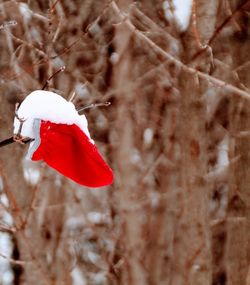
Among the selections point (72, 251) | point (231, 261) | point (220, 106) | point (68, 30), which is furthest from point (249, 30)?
point (72, 251)

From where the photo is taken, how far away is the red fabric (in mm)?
2482

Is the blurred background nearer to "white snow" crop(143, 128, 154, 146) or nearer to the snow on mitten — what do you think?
"white snow" crop(143, 128, 154, 146)

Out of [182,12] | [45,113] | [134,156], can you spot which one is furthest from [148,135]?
[45,113]

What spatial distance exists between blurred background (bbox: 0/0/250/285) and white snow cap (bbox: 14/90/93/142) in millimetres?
2164

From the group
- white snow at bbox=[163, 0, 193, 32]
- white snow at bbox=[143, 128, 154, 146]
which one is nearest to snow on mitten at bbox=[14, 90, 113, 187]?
white snow at bbox=[163, 0, 193, 32]

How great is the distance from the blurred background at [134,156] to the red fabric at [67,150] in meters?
2.18

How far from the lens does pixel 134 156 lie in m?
5.98

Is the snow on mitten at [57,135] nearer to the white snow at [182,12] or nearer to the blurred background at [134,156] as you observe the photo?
the white snow at [182,12]

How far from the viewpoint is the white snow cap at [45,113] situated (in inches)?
97.5

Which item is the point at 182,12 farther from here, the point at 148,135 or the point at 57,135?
the point at 57,135

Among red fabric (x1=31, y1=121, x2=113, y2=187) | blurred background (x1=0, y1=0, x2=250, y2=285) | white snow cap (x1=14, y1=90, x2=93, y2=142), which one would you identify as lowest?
blurred background (x1=0, y1=0, x2=250, y2=285)

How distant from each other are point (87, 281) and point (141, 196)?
830 mm

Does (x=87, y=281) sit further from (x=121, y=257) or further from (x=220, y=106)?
(x=220, y=106)

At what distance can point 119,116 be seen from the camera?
5.88 metres
